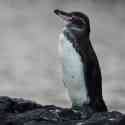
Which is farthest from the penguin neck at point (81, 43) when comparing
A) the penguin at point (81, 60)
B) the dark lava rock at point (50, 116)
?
the dark lava rock at point (50, 116)

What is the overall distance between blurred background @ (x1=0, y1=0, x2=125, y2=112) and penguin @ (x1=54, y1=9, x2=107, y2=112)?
1.07m

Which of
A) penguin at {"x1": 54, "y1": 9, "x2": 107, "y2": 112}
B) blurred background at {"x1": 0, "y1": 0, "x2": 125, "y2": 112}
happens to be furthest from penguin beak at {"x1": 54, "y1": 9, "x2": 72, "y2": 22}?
blurred background at {"x1": 0, "y1": 0, "x2": 125, "y2": 112}

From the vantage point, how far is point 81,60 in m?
1.99

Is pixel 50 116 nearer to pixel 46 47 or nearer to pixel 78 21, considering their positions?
pixel 78 21

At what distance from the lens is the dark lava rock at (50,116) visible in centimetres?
195

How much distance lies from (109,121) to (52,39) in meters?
2.85

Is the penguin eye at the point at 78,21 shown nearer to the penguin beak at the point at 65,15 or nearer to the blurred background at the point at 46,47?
the penguin beak at the point at 65,15

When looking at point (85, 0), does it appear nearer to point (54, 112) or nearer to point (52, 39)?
point (52, 39)

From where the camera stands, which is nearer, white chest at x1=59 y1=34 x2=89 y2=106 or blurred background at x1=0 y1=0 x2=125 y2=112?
white chest at x1=59 y1=34 x2=89 y2=106

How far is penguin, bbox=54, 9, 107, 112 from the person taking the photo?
1.98 meters

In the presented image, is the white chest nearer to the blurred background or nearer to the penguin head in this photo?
the penguin head

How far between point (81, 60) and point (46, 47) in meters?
2.63

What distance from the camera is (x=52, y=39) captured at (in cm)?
478

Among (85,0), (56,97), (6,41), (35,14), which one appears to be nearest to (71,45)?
Answer: (56,97)
